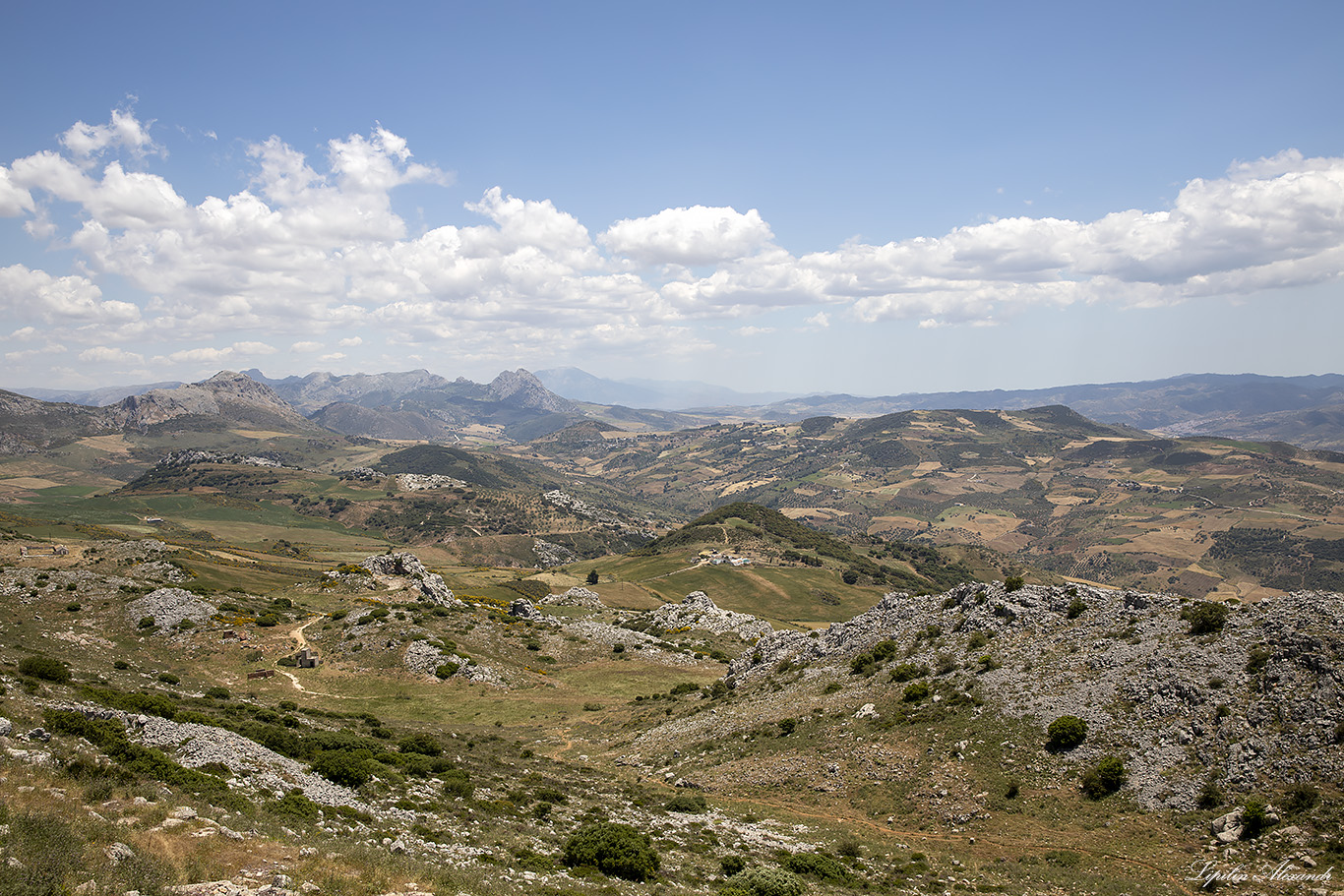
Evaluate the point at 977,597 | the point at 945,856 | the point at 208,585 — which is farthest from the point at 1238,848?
the point at 208,585

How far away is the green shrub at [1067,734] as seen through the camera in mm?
38594

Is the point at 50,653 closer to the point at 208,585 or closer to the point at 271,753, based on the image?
the point at 271,753

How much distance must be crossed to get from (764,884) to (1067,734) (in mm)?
23658

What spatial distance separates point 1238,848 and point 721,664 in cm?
6907

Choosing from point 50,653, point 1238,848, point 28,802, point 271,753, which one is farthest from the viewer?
point 50,653

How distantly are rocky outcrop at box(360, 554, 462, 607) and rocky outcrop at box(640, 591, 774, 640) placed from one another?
123 ft

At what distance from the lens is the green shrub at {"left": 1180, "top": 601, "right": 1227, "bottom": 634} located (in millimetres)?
41375

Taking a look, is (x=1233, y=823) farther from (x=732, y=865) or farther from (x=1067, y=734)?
(x=732, y=865)

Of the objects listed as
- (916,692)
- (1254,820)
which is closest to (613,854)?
(916,692)

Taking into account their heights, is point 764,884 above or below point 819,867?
above

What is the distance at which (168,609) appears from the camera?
7219 cm

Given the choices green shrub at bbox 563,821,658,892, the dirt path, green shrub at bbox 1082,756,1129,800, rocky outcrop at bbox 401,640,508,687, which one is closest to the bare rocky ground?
green shrub at bbox 1082,756,1129,800

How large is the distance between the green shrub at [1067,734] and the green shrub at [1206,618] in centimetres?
1135

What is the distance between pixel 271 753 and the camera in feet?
107
